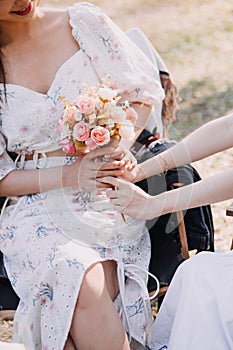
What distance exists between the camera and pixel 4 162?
410 centimetres

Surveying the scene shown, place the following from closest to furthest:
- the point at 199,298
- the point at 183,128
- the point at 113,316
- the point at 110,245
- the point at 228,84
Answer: the point at 199,298, the point at 113,316, the point at 110,245, the point at 183,128, the point at 228,84

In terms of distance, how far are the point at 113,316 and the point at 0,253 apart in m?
0.74

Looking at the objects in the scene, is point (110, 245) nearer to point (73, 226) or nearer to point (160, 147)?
point (73, 226)

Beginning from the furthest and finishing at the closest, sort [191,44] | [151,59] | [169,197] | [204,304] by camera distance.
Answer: [191,44]
[151,59]
[169,197]
[204,304]

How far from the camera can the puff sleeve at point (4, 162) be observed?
4051 millimetres

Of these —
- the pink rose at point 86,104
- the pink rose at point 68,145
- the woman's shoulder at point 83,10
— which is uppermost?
the woman's shoulder at point 83,10

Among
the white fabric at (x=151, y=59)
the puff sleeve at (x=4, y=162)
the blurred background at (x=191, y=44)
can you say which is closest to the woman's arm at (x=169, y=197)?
the puff sleeve at (x=4, y=162)

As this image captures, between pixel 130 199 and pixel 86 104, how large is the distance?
0.51m

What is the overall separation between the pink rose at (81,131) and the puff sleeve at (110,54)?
2.19 ft

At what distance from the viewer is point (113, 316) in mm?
3652

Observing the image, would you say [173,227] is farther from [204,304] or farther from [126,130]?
[204,304]

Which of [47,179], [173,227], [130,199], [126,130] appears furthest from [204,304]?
[47,179]

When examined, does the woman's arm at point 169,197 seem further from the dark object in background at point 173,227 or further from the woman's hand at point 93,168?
the dark object in background at point 173,227

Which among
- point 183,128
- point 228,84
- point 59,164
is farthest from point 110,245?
point 228,84
